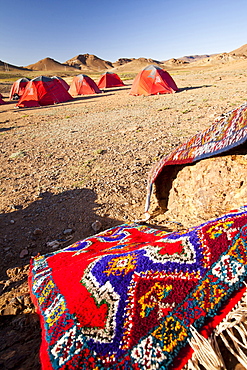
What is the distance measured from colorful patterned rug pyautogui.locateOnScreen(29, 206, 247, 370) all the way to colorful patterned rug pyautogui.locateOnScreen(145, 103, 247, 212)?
0.74m

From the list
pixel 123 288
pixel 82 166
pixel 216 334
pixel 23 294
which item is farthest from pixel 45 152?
pixel 216 334

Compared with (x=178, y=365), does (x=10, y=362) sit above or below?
below

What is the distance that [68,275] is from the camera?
5.56 ft

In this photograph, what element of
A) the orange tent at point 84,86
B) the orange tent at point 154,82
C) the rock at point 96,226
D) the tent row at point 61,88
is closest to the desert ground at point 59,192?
the rock at point 96,226

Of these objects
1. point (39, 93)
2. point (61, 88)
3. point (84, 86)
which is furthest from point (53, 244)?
point (84, 86)

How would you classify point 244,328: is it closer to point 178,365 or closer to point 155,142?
point 178,365

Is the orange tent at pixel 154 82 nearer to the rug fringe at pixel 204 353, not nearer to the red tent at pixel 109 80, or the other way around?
the red tent at pixel 109 80

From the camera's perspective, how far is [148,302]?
123cm

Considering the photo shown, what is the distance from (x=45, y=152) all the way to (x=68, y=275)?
220 inches

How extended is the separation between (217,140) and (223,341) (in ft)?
5.16

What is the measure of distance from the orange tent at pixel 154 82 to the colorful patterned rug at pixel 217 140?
623 inches

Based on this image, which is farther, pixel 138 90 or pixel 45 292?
pixel 138 90

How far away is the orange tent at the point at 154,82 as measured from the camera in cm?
1702

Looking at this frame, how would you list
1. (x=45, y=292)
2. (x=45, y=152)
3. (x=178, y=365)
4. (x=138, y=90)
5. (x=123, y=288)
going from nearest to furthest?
(x=178, y=365) < (x=123, y=288) < (x=45, y=292) < (x=45, y=152) < (x=138, y=90)
